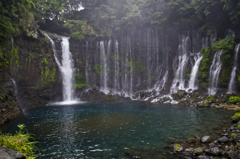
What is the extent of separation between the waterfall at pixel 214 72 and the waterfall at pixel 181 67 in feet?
16.3

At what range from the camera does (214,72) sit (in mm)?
23094

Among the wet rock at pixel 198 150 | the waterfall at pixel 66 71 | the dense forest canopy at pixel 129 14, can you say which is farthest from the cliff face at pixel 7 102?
the dense forest canopy at pixel 129 14

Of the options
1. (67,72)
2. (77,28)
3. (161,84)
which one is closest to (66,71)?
(67,72)

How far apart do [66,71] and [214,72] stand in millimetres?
26147

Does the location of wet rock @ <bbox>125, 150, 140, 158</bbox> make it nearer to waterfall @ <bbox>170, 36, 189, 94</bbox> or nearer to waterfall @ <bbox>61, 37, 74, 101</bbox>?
waterfall @ <bbox>170, 36, 189, 94</bbox>

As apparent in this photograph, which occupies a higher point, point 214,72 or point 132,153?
point 214,72

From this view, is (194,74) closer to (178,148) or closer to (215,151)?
(215,151)

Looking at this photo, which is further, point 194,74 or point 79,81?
point 79,81

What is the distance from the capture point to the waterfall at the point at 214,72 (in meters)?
22.6

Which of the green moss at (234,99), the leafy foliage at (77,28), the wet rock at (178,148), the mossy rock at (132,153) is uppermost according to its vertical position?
the leafy foliage at (77,28)

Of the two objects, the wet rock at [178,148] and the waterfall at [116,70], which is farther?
the waterfall at [116,70]

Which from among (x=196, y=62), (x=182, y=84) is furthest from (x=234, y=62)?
(x=182, y=84)

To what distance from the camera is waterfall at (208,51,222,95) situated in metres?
22.6

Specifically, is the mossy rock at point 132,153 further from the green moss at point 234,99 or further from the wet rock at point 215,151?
the green moss at point 234,99
